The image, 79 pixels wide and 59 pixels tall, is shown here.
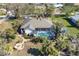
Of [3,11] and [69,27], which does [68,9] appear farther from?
[3,11]

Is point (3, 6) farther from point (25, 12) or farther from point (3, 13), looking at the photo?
point (25, 12)

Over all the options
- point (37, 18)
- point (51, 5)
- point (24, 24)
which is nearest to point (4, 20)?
point (24, 24)

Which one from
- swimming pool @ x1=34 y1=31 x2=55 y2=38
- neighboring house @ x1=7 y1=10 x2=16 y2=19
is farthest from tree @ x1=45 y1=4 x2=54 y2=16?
neighboring house @ x1=7 y1=10 x2=16 y2=19

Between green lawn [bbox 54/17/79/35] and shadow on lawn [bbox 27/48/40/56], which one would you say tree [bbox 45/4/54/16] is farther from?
shadow on lawn [bbox 27/48/40/56]

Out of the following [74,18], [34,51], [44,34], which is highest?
[74,18]

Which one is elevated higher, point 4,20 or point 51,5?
point 51,5

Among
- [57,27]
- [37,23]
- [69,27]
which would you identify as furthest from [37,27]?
[69,27]

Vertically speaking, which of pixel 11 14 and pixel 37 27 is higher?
pixel 11 14
